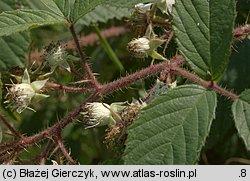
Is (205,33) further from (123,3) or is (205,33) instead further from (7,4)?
(7,4)

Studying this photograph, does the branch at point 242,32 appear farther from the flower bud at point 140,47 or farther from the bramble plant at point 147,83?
the flower bud at point 140,47

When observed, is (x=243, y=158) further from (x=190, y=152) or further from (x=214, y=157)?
(x=190, y=152)

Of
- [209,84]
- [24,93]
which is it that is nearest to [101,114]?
[24,93]

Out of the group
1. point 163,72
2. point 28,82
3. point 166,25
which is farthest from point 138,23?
point 28,82

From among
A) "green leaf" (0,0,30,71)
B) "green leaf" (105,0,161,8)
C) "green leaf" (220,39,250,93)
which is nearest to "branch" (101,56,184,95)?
"green leaf" (105,0,161,8)

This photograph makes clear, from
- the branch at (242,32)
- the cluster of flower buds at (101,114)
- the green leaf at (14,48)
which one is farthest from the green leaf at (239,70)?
the green leaf at (14,48)
